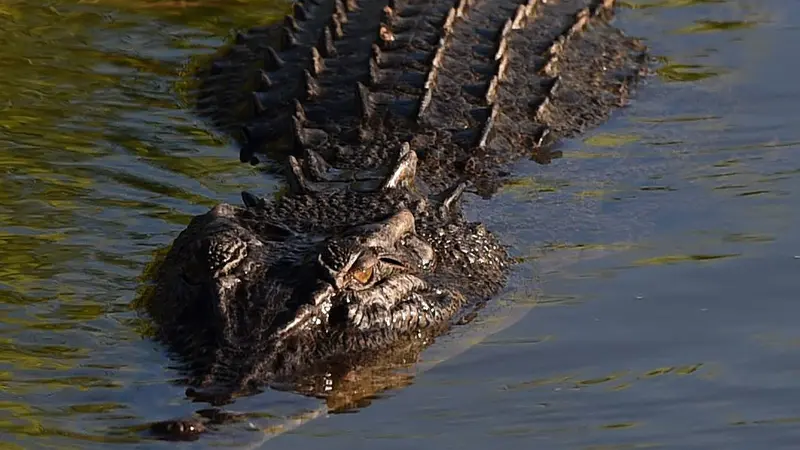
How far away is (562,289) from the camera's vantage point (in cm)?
680

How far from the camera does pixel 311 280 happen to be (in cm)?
580

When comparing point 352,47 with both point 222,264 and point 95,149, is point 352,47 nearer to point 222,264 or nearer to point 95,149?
point 95,149

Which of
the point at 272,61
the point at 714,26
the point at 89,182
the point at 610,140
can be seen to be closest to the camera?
the point at 89,182

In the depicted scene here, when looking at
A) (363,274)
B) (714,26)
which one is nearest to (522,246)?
(363,274)

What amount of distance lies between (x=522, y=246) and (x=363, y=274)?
149 cm

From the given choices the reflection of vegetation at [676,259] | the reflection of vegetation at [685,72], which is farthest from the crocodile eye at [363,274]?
the reflection of vegetation at [685,72]

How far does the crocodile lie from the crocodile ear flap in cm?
1

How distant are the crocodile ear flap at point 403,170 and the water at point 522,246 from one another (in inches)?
18.3

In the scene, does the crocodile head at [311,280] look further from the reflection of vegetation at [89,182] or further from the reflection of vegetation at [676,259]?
the reflection of vegetation at [676,259]

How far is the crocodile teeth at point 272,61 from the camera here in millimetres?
9000

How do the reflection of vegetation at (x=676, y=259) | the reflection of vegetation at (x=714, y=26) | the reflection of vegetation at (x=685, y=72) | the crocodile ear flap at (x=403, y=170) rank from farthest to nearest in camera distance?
1. the reflection of vegetation at (x=714, y=26)
2. the reflection of vegetation at (x=685, y=72)
3. the reflection of vegetation at (x=676, y=259)
4. the crocodile ear flap at (x=403, y=170)

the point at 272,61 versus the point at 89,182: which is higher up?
the point at 272,61

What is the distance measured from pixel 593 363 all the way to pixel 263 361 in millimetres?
1357

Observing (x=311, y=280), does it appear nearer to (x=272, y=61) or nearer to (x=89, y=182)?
(x=89, y=182)
